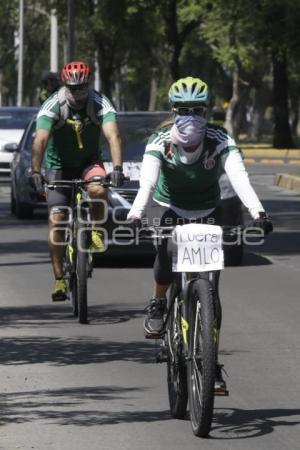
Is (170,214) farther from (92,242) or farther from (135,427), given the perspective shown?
(92,242)

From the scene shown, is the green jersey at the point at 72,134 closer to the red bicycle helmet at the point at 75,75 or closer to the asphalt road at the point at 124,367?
the red bicycle helmet at the point at 75,75

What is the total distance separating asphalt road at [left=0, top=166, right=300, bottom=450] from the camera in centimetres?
749

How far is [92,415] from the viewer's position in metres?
7.96

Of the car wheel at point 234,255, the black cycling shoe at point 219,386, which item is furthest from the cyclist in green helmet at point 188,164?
the car wheel at point 234,255

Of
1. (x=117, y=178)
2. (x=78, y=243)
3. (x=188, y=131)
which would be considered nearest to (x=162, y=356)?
(x=188, y=131)

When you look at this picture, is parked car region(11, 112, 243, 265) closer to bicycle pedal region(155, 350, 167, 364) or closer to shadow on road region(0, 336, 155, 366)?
shadow on road region(0, 336, 155, 366)

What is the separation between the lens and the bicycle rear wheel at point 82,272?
11.4 metres

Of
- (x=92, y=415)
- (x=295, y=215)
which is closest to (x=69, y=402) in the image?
(x=92, y=415)

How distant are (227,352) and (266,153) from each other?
37275mm

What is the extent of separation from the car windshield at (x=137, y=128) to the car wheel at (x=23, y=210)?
464cm

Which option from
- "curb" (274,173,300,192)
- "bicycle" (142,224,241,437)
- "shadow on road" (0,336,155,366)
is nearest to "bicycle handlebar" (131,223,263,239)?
"bicycle" (142,224,241,437)

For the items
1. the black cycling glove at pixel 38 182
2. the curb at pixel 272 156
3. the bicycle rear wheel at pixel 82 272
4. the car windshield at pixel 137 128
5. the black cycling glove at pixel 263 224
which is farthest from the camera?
the curb at pixel 272 156

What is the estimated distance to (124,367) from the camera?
9.50 m

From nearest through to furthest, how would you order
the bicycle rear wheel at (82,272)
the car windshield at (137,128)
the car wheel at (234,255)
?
the bicycle rear wheel at (82,272) → the car wheel at (234,255) → the car windshield at (137,128)
